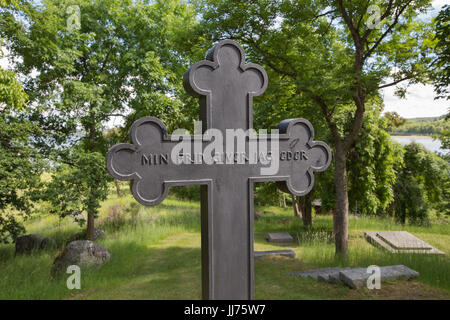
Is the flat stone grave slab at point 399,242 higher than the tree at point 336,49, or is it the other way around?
the tree at point 336,49

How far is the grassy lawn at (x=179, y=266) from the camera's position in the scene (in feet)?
16.5

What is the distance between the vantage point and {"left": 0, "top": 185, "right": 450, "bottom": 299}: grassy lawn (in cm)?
502

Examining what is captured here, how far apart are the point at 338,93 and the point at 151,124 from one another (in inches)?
244

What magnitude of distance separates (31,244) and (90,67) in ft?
22.2

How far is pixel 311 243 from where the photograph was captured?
1042 cm

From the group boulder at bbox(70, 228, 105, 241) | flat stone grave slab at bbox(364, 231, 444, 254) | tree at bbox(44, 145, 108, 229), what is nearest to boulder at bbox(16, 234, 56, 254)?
boulder at bbox(70, 228, 105, 241)

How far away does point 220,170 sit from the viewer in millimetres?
2514

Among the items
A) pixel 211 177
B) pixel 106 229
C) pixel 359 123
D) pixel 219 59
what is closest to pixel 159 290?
pixel 211 177

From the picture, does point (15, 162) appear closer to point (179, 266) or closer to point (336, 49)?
point (179, 266)

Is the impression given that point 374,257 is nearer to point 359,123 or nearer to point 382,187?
point 359,123

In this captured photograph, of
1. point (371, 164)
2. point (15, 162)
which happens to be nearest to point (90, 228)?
point (15, 162)

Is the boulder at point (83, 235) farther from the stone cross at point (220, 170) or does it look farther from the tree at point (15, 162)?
the stone cross at point (220, 170)

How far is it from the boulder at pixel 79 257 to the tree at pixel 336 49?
6.42 meters

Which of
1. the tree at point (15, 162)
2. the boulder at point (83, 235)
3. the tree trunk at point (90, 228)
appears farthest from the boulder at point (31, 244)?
the tree at point (15, 162)
